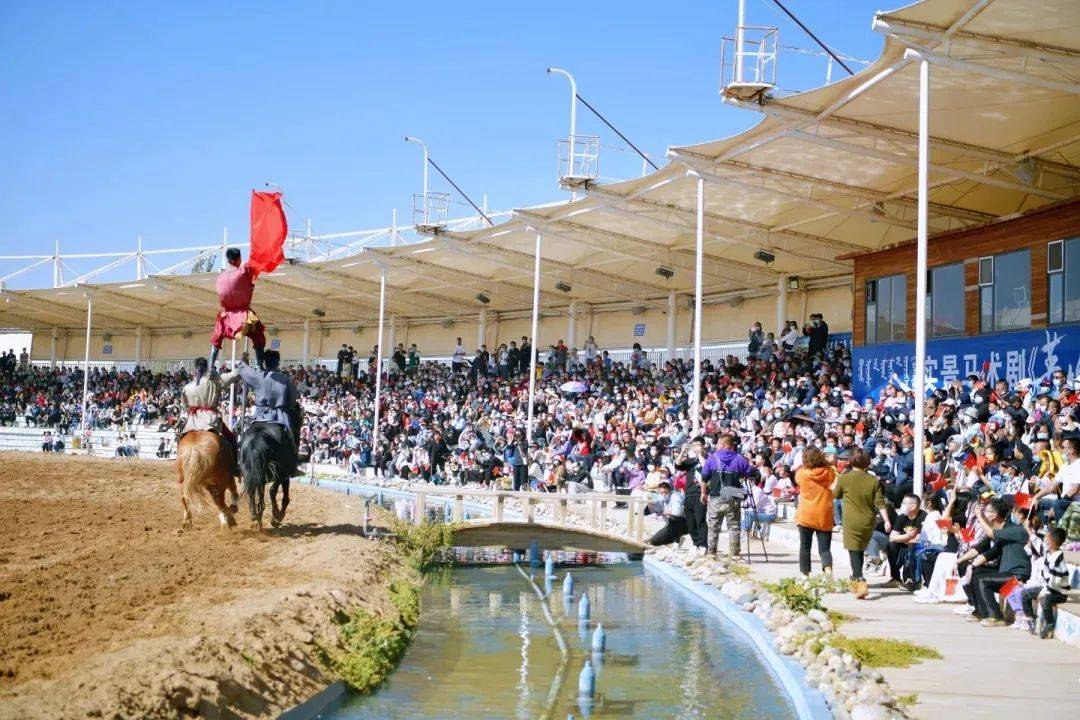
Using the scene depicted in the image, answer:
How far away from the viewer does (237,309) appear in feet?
45.0

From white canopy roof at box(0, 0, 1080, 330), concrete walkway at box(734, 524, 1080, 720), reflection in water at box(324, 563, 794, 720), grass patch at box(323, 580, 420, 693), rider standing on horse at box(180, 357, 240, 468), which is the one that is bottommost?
reflection in water at box(324, 563, 794, 720)

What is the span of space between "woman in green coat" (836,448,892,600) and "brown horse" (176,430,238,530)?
22.7ft

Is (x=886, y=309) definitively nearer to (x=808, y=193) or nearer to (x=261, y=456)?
(x=808, y=193)

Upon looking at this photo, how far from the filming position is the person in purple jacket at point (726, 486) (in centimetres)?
1355

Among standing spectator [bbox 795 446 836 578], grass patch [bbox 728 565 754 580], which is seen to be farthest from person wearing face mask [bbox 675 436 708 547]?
standing spectator [bbox 795 446 836 578]

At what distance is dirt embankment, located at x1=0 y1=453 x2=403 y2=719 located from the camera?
230 inches

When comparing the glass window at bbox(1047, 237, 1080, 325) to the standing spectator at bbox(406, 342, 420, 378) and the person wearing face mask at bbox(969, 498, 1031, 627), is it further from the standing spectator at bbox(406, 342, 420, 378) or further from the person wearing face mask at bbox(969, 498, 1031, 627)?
the standing spectator at bbox(406, 342, 420, 378)

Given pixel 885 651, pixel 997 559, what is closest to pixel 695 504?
pixel 997 559

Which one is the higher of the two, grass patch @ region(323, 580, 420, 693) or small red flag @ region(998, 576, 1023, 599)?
small red flag @ region(998, 576, 1023, 599)

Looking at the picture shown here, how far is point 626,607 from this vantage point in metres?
11.9

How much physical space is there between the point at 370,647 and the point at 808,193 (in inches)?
651

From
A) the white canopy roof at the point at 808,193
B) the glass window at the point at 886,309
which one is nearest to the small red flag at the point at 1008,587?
the white canopy roof at the point at 808,193

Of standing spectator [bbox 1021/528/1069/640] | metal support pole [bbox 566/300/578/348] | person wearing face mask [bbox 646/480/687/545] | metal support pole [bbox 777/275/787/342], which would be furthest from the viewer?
metal support pole [bbox 566/300/578/348]

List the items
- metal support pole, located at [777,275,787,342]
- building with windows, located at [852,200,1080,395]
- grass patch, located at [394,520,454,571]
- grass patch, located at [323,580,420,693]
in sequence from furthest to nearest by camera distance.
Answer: metal support pole, located at [777,275,787,342] → building with windows, located at [852,200,1080,395] → grass patch, located at [394,520,454,571] → grass patch, located at [323,580,420,693]
